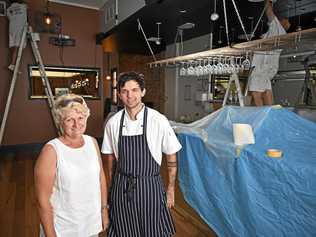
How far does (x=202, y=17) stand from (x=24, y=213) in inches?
136

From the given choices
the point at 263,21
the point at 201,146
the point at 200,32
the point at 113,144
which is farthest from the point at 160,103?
the point at 113,144

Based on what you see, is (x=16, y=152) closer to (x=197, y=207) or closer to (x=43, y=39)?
(x=43, y=39)

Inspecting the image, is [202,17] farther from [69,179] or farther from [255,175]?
[69,179]

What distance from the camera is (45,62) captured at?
505 centimetres

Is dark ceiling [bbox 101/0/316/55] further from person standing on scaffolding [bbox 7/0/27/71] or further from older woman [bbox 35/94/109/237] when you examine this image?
older woman [bbox 35/94/109/237]

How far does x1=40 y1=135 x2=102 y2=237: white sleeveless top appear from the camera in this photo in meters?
1.15

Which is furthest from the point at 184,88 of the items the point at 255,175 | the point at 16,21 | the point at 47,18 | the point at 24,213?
the point at 255,175

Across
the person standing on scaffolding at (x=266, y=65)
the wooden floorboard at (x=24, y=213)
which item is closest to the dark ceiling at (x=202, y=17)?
the person standing on scaffolding at (x=266, y=65)

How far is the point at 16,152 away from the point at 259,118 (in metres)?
4.86

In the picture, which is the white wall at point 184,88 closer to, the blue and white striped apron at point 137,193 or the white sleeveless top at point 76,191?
the blue and white striped apron at point 137,193

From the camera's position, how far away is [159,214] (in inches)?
59.2

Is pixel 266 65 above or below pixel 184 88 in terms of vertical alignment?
above

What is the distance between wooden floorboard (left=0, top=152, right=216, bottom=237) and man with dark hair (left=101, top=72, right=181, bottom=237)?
0.93m

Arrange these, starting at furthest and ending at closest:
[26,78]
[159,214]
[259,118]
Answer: [26,78] → [259,118] → [159,214]
